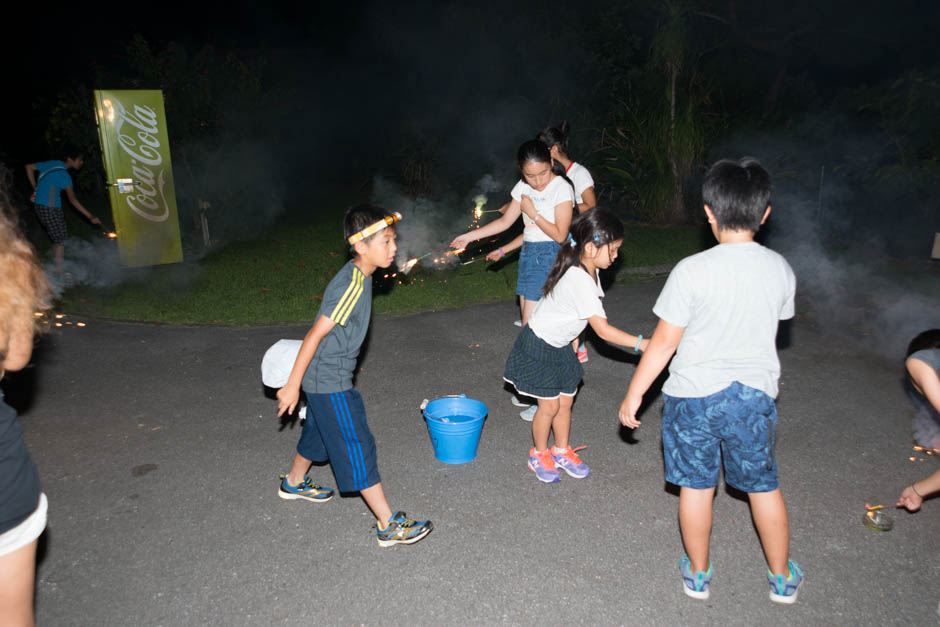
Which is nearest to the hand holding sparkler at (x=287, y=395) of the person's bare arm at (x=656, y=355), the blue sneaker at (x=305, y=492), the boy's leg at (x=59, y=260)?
the blue sneaker at (x=305, y=492)

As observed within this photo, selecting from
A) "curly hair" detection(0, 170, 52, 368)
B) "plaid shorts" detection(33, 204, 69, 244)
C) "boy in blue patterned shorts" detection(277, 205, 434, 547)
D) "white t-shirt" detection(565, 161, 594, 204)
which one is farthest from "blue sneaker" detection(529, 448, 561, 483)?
"plaid shorts" detection(33, 204, 69, 244)

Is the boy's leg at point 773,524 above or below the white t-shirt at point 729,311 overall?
below

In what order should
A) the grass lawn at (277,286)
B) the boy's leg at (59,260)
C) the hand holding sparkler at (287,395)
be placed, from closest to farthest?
1. the hand holding sparkler at (287,395)
2. the grass lawn at (277,286)
3. the boy's leg at (59,260)

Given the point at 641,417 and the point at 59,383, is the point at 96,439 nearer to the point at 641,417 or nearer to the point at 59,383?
the point at 59,383

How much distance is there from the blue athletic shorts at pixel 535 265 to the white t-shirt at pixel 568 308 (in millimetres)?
1239

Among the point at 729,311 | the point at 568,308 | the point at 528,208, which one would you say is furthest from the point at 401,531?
the point at 528,208

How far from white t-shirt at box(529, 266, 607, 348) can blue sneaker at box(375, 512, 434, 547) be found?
1.26 m

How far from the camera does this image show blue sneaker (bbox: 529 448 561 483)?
4.05 meters

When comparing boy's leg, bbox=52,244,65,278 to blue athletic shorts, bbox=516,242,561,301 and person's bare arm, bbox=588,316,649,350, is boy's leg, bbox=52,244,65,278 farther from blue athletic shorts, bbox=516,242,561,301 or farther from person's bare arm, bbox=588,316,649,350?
person's bare arm, bbox=588,316,649,350

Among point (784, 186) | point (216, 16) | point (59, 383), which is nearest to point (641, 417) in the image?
point (59, 383)

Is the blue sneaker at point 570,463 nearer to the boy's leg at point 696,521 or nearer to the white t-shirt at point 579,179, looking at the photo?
the boy's leg at point 696,521

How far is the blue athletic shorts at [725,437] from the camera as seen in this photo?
273 cm

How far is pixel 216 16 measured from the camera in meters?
26.8

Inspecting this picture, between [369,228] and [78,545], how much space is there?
2.27 meters
